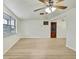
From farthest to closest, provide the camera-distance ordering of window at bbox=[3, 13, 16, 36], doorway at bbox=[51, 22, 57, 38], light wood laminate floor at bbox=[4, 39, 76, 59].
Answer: doorway at bbox=[51, 22, 57, 38], window at bbox=[3, 13, 16, 36], light wood laminate floor at bbox=[4, 39, 76, 59]

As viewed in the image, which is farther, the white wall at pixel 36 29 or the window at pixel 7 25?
the white wall at pixel 36 29

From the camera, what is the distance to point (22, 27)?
14.3 meters

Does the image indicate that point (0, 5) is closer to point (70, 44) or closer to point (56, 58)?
point (56, 58)

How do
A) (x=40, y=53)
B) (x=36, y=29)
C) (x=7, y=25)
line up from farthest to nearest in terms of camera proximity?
(x=36, y=29) < (x=7, y=25) < (x=40, y=53)

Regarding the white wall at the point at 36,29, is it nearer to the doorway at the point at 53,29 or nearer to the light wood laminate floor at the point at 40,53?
the doorway at the point at 53,29

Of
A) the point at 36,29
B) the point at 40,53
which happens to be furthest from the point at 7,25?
the point at 36,29

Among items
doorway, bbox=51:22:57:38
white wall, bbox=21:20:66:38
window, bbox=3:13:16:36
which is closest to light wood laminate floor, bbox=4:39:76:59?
window, bbox=3:13:16:36

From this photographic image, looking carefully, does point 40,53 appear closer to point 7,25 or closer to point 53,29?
point 7,25

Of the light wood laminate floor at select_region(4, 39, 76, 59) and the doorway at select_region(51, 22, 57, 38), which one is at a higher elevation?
the doorway at select_region(51, 22, 57, 38)

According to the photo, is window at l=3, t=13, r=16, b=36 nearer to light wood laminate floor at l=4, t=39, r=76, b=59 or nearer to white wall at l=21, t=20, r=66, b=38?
light wood laminate floor at l=4, t=39, r=76, b=59

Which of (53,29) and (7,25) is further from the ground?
(7,25)

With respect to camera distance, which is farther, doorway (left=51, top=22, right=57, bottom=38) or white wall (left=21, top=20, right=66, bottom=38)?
doorway (left=51, top=22, right=57, bottom=38)

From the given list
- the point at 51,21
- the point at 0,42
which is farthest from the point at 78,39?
the point at 51,21

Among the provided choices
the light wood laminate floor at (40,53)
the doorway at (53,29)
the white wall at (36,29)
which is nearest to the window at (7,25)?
the light wood laminate floor at (40,53)
